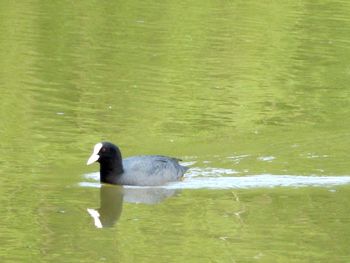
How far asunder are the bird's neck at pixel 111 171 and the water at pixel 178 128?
0.14 metres

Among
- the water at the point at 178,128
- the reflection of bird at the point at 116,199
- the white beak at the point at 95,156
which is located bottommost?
the reflection of bird at the point at 116,199

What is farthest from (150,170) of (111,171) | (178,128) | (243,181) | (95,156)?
(178,128)

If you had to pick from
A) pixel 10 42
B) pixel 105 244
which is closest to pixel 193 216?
pixel 105 244

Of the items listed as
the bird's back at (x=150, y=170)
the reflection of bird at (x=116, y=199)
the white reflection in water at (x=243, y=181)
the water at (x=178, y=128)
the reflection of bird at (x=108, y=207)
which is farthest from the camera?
the bird's back at (x=150, y=170)

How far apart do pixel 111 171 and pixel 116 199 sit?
565 millimetres

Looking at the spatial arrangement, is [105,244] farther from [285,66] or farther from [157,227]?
[285,66]

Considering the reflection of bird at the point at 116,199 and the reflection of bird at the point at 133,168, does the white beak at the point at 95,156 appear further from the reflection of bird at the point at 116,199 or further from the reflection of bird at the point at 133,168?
the reflection of bird at the point at 116,199

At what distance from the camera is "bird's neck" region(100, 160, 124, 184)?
1579cm

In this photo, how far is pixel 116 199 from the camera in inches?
606

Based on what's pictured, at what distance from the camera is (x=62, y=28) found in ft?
91.7

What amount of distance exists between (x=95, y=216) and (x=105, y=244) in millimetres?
1440

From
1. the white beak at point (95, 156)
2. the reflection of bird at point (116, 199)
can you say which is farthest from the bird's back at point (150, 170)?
the white beak at point (95, 156)

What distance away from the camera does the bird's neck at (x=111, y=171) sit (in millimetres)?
15789

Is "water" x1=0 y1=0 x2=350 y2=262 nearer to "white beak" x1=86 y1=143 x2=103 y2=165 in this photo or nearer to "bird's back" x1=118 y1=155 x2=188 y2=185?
"bird's back" x1=118 y1=155 x2=188 y2=185
